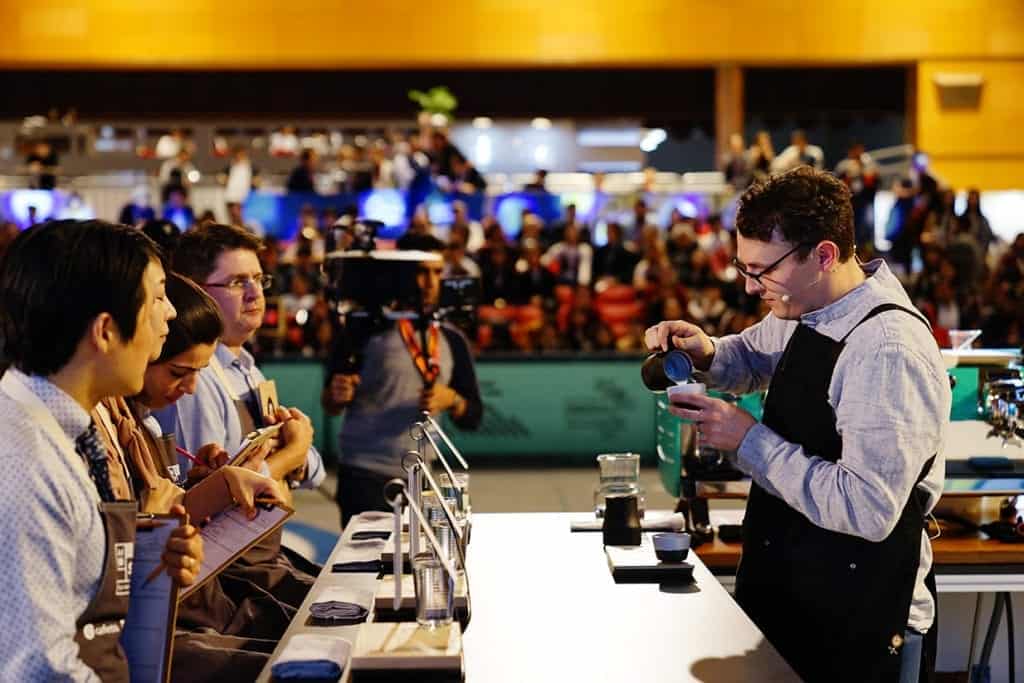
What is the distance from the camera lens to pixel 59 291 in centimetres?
179

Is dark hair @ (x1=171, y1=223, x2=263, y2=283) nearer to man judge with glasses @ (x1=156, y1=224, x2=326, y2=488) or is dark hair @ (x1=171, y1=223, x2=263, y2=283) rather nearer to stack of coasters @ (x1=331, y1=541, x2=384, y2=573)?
man judge with glasses @ (x1=156, y1=224, x2=326, y2=488)

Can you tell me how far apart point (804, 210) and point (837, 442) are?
0.47 metres

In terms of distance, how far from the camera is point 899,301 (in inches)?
98.8

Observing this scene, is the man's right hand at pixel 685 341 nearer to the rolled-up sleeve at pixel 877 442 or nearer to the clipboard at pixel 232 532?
the rolled-up sleeve at pixel 877 442

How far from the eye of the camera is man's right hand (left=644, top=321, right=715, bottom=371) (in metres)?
3.00

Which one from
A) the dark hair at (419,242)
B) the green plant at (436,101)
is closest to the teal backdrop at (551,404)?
the dark hair at (419,242)

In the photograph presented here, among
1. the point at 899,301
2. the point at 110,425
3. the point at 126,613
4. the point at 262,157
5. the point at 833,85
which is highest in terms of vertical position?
the point at 833,85

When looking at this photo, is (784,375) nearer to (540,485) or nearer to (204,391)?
(204,391)

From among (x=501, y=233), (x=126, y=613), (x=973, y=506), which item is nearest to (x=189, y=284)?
(x=126, y=613)

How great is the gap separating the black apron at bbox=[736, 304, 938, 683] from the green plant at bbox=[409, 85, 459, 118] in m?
15.1

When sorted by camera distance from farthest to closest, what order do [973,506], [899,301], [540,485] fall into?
1. [540,485]
2. [973,506]
3. [899,301]

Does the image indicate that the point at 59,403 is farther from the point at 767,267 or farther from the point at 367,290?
the point at 367,290

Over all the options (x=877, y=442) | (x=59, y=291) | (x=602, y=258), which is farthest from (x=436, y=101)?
(x=59, y=291)

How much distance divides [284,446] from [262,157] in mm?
13524
